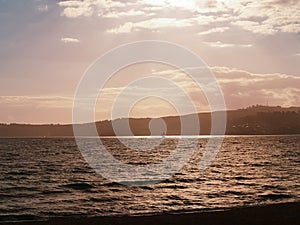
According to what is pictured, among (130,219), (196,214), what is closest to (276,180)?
(196,214)

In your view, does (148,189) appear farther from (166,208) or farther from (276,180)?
(276,180)

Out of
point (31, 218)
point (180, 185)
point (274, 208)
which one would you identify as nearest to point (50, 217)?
point (31, 218)

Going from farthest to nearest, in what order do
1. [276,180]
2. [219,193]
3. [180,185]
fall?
[276,180] → [180,185] → [219,193]

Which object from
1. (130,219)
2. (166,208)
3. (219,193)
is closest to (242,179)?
(219,193)

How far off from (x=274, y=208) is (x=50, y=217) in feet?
45.0

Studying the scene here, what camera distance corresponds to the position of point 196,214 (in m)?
28.2

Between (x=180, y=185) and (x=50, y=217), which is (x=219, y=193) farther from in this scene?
(x=50, y=217)

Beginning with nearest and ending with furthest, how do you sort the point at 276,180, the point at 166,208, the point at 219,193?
the point at 166,208 → the point at 219,193 → the point at 276,180

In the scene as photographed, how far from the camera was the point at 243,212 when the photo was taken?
2814 centimetres

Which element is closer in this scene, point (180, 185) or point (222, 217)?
point (222, 217)

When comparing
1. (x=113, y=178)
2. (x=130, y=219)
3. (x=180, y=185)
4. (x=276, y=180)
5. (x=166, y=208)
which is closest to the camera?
(x=130, y=219)

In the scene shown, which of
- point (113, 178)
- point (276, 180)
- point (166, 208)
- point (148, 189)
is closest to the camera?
point (166, 208)

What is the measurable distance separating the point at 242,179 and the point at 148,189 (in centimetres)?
1443

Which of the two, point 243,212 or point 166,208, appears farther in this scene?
point 166,208
